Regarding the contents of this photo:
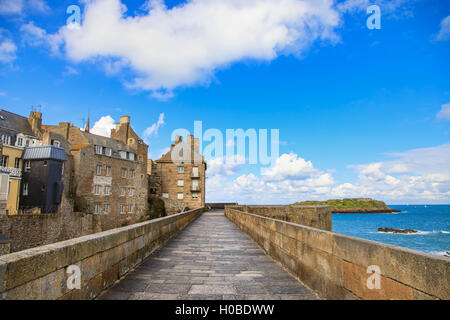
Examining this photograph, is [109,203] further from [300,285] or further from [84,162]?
[300,285]

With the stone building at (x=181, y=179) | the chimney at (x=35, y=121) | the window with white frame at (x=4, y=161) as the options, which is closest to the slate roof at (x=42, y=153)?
the window with white frame at (x=4, y=161)

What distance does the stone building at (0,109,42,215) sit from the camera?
104 feet

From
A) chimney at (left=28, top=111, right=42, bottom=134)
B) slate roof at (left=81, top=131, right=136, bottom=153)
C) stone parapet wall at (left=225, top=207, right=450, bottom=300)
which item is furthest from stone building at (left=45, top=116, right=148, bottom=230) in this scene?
stone parapet wall at (left=225, top=207, right=450, bottom=300)

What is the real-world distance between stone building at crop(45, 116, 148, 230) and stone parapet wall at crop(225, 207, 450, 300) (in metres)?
39.8

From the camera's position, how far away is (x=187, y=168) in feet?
168

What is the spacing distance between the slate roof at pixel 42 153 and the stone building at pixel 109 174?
146 inches

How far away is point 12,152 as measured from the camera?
34.2m

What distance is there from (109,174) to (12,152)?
12.3 m

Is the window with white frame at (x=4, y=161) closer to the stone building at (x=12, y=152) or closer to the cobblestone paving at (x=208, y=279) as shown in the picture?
the stone building at (x=12, y=152)

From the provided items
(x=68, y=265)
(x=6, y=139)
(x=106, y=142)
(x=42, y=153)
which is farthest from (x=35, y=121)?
(x=68, y=265)

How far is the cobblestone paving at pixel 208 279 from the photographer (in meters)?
4.16

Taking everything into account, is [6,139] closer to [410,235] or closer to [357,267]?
[357,267]
